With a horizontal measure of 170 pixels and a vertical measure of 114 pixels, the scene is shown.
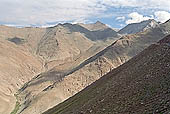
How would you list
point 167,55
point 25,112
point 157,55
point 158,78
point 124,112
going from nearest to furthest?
1. point 124,112
2. point 158,78
3. point 167,55
4. point 157,55
5. point 25,112

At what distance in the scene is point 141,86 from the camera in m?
35.5

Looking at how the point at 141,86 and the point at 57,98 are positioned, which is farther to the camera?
the point at 57,98

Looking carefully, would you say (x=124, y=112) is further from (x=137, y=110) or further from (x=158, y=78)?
(x=158, y=78)

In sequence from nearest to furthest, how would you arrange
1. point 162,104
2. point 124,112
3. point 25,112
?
point 162,104
point 124,112
point 25,112

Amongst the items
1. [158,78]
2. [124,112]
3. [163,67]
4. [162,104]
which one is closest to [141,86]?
[158,78]

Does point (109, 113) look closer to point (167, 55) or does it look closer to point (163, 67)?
point (163, 67)

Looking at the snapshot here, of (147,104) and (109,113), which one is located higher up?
(147,104)

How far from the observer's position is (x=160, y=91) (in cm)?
2883

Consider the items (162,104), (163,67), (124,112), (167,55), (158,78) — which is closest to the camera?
(162,104)

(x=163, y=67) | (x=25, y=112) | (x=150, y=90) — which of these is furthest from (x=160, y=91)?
(x=25, y=112)

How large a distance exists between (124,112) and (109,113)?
3706 mm

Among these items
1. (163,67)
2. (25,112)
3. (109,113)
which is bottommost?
(25,112)

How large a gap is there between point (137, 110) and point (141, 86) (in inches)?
368

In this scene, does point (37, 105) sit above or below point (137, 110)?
below
